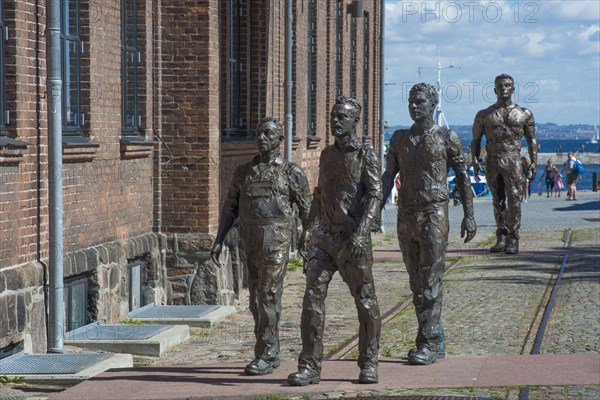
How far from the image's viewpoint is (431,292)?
1130cm

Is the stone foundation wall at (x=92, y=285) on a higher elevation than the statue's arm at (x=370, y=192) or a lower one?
lower

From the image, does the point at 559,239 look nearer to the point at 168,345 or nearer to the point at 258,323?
the point at 168,345

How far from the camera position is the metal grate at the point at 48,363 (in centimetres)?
1105

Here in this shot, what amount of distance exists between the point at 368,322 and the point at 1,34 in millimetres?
3996

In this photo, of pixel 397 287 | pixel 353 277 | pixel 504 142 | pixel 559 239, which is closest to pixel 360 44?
pixel 559 239

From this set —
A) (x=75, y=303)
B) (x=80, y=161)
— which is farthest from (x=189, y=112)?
(x=75, y=303)

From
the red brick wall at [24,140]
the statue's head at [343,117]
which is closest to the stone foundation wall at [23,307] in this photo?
the red brick wall at [24,140]

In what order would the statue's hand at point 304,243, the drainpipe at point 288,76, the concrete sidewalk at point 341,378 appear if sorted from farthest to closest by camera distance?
the drainpipe at point 288,76 < the statue's hand at point 304,243 < the concrete sidewalk at point 341,378

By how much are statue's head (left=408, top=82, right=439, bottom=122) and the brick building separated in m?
3.17

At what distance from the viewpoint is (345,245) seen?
33.1ft

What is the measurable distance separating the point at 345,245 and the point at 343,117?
0.93 meters

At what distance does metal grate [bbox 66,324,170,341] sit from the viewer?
13.1 metres

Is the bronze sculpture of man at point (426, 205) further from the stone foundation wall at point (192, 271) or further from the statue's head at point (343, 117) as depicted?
the stone foundation wall at point (192, 271)

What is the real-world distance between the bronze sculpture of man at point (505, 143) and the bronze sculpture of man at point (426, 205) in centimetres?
841
